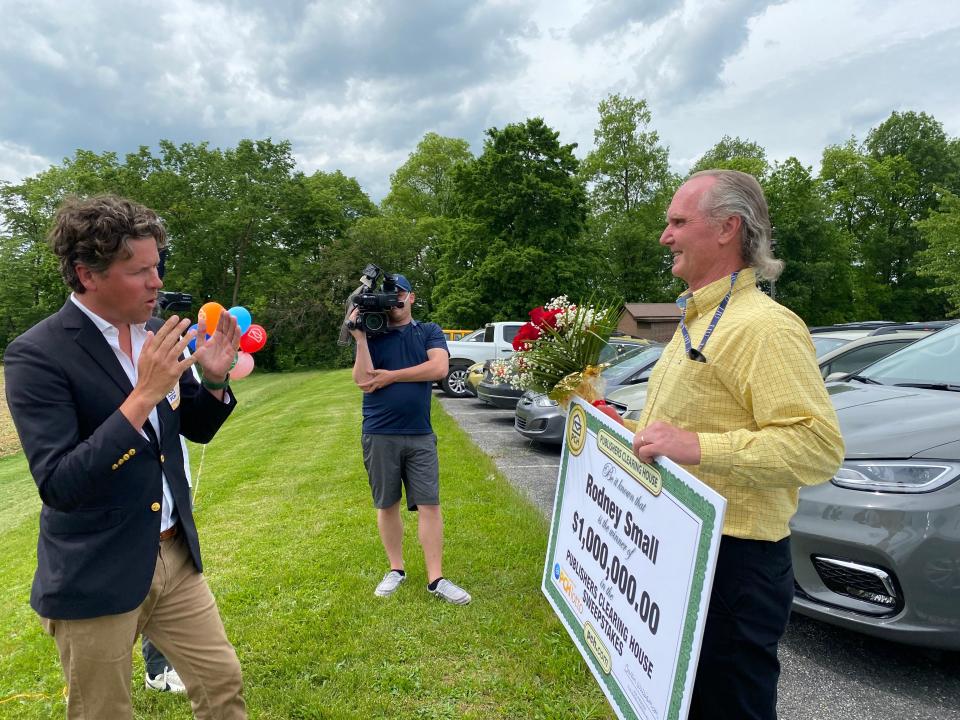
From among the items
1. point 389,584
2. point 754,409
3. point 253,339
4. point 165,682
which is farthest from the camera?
point 253,339

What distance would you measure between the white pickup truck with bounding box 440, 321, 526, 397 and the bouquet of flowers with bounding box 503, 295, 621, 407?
1178 cm

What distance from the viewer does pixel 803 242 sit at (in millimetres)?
36219

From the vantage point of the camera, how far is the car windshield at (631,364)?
7629 mm

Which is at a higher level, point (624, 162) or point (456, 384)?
point (624, 162)

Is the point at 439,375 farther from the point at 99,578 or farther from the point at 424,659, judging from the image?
the point at 99,578

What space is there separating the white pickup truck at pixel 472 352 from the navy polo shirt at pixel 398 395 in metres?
10.5

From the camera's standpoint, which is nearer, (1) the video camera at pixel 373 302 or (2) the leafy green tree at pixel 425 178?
(1) the video camera at pixel 373 302

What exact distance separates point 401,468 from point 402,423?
30 centimetres

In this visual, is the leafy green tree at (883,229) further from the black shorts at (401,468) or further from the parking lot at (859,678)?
the black shorts at (401,468)

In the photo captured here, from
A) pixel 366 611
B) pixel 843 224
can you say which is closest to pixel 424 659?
pixel 366 611

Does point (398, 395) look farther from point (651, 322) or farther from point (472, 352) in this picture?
point (651, 322)

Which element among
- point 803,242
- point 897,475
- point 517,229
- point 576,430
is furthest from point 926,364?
point 803,242

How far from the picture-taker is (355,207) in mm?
45656

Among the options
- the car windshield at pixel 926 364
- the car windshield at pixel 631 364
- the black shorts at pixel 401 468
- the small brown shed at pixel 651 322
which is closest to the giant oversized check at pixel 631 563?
the black shorts at pixel 401 468
